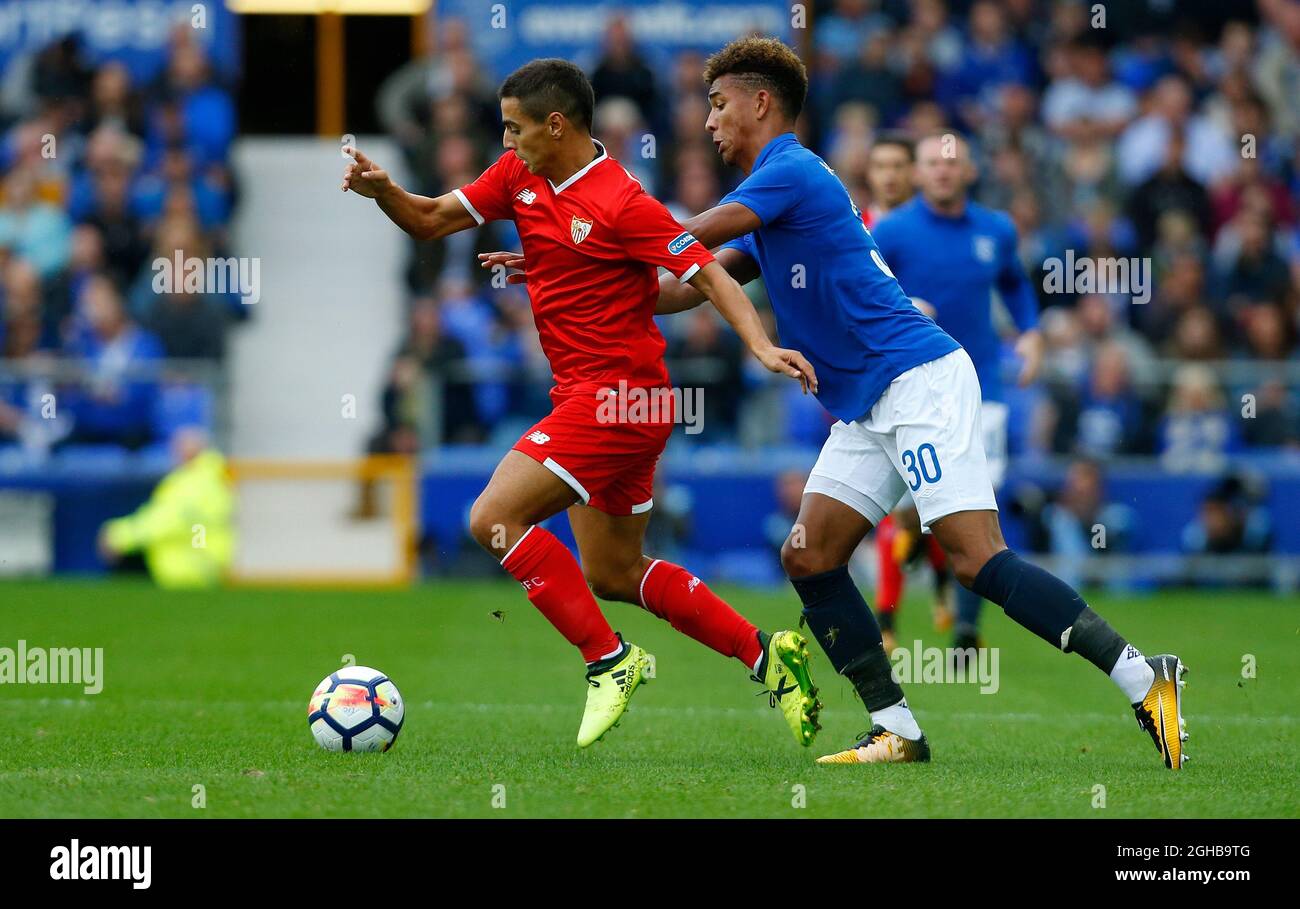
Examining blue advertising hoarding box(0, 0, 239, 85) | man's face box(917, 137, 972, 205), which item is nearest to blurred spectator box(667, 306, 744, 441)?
man's face box(917, 137, 972, 205)

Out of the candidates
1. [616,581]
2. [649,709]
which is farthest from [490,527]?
[649,709]

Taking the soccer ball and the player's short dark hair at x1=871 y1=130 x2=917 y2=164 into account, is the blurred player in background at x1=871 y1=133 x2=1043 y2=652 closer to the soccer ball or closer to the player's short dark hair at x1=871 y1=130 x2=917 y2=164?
the player's short dark hair at x1=871 y1=130 x2=917 y2=164

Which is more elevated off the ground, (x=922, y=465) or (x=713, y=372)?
(x=713, y=372)

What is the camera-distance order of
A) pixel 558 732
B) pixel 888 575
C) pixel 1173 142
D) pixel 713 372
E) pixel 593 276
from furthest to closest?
pixel 1173 142 → pixel 713 372 → pixel 888 575 → pixel 558 732 → pixel 593 276

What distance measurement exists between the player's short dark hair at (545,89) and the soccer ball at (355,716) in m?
2.06

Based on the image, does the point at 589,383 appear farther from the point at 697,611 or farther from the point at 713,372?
the point at 713,372

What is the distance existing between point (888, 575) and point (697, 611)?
3524 mm

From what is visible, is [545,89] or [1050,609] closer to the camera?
[1050,609]

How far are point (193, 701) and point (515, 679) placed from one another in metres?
1.74

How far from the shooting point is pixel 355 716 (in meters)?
6.11

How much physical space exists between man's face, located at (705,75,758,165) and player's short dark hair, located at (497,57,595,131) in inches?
19.1

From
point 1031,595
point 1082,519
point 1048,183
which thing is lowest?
point 1031,595

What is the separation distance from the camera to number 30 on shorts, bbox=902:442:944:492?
5883 mm

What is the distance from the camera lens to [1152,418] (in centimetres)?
1466
